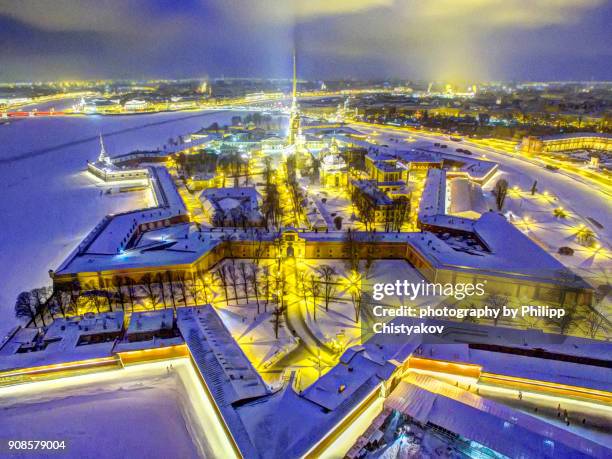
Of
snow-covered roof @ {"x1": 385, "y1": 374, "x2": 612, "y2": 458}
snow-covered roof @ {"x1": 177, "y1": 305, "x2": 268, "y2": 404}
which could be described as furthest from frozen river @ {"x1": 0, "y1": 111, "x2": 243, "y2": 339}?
snow-covered roof @ {"x1": 385, "y1": 374, "x2": 612, "y2": 458}

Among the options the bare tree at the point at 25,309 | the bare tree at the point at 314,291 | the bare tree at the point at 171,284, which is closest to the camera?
the bare tree at the point at 25,309

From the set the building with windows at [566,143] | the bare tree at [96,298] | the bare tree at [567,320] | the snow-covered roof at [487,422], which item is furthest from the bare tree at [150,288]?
the building with windows at [566,143]

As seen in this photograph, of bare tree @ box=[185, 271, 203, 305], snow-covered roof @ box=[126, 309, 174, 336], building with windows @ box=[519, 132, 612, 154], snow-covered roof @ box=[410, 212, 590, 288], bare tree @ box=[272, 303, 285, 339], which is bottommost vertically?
bare tree @ box=[272, 303, 285, 339]

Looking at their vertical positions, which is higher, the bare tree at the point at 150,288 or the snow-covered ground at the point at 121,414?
the bare tree at the point at 150,288

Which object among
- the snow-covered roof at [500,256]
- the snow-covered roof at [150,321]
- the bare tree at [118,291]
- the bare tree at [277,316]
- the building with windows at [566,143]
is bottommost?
the bare tree at [277,316]

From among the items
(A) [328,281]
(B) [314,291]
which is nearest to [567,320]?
(A) [328,281]

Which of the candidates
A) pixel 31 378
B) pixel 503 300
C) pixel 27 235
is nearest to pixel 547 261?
pixel 503 300

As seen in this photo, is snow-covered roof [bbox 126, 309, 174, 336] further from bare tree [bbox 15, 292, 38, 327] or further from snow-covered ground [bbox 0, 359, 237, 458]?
bare tree [bbox 15, 292, 38, 327]

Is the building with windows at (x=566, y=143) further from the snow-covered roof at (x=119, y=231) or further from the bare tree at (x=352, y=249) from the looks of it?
the snow-covered roof at (x=119, y=231)
